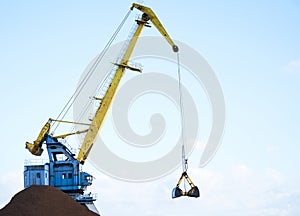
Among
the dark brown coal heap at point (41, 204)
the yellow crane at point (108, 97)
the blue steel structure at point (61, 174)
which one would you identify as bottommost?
the dark brown coal heap at point (41, 204)

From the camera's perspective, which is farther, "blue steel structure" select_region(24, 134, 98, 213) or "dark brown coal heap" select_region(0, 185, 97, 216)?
"blue steel structure" select_region(24, 134, 98, 213)

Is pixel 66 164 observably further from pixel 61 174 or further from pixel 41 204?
pixel 41 204

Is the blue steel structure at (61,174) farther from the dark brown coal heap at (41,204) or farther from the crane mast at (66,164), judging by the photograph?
the dark brown coal heap at (41,204)

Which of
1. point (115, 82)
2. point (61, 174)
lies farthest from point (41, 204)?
point (115, 82)

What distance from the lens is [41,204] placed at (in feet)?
140

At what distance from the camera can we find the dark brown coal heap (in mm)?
41562

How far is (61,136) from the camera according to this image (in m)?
51.9

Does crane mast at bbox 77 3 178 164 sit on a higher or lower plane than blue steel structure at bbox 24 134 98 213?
higher

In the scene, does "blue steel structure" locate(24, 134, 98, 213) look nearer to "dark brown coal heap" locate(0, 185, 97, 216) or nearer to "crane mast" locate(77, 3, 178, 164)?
"crane mast" locate(77, 3, 178, 164)

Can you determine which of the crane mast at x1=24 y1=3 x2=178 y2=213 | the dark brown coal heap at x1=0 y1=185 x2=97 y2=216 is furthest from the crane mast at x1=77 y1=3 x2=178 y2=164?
the dark brown coal heap at x1=0 y1=185 x2=97 y2=216

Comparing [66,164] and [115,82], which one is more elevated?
[115,82]

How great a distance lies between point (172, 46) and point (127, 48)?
480 cm

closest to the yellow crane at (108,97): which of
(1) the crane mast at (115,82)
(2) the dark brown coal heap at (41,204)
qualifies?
(1) the crane mast at (115,82)

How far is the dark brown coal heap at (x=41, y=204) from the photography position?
4156cm
